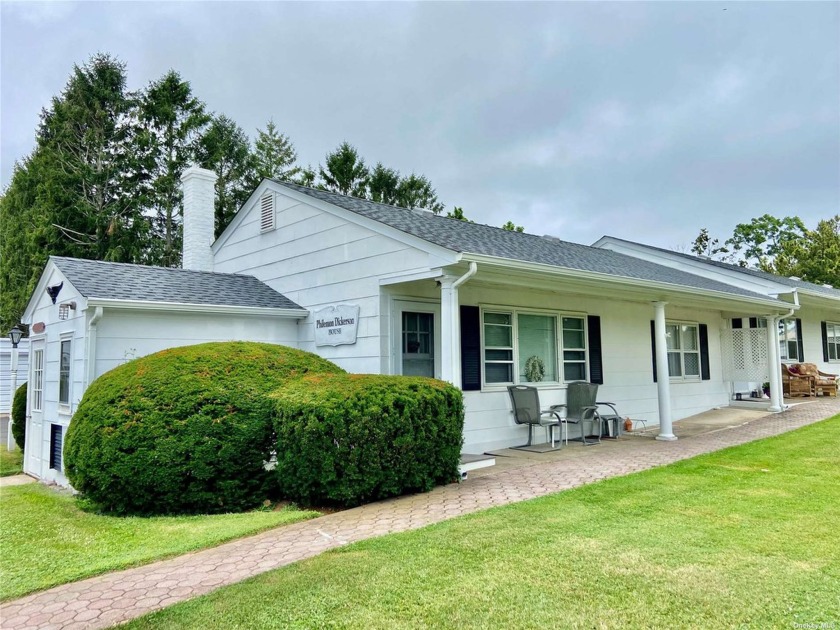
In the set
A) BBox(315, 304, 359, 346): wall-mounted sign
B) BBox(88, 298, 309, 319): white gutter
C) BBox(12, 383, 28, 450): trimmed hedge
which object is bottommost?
BBox(12, 383, 28, 450): trimmed hedge

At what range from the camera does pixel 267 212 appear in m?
10.1

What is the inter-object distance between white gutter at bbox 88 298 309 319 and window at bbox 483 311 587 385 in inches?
120

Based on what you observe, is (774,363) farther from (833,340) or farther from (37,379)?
(37,379)

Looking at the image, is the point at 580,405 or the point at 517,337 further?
the point at 580,405

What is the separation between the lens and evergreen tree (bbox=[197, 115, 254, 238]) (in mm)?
23438

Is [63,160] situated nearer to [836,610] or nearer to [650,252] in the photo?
[650,252]

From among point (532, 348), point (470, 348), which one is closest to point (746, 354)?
point (532, 348)

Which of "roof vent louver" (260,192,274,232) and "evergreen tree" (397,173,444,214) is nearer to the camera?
"roof vent louver" (260,192,274,232)

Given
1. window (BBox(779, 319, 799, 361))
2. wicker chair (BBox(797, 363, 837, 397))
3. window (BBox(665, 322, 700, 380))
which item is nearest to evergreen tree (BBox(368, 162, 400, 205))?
window (BBox(779, 319, 799, 361))

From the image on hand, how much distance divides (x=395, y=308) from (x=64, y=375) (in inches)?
191

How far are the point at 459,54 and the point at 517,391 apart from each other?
8320mm

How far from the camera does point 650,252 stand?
54.2 feet

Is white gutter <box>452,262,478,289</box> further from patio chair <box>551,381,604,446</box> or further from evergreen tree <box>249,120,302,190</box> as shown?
evergreen tree <box>249,120,302,190</box>


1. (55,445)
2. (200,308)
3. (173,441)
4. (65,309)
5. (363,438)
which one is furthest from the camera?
(55,445)
